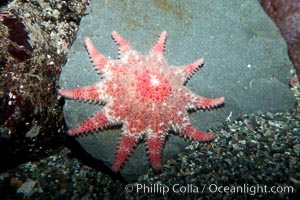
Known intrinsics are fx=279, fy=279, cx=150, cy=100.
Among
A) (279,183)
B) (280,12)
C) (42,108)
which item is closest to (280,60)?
(280,12)

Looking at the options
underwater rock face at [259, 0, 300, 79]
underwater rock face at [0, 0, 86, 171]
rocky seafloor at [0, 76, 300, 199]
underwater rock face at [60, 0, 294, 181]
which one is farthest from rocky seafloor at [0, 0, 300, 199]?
underwater rock face at [259, 0, 300, 79]

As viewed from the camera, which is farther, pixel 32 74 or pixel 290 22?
pixel 290 22

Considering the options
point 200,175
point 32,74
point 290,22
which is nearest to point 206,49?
point 290,22

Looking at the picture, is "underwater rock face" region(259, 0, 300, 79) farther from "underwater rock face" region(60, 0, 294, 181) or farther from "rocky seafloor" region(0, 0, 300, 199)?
"rocky seafloor" region(0, 0, 300, 199)

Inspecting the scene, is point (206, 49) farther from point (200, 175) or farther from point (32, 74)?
point (32, 74)

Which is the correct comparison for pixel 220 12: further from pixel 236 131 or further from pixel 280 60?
Answer: pixel 236 131

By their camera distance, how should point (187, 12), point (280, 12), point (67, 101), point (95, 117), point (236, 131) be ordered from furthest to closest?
point (280, 12) < point (187, 12) < point (236, 131) < point (67, 101) < point (95, 117)
